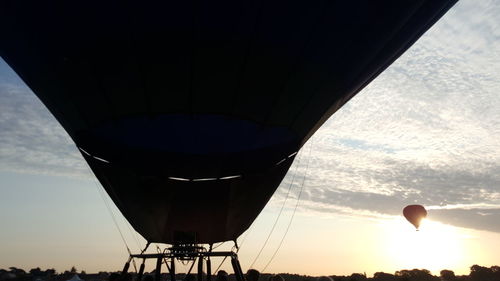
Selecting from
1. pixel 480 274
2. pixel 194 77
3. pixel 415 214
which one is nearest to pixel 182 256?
pixel 194 77

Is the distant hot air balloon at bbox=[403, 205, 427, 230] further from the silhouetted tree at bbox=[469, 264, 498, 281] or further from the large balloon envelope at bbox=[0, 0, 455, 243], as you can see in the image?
the silhouetted tree at bbox=[469, 264, 498, 281]

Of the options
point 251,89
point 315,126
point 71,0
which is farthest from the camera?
point 315,126

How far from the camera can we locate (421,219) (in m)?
23.3

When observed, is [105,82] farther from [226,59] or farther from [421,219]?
[421,219]

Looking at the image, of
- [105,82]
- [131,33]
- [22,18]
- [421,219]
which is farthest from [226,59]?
[421,219]

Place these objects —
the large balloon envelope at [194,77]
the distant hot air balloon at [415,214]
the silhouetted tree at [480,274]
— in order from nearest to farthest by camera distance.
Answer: the large balloon envelope at [194,77]
the distant hot air balloon at [415,214]
the silhouetted tree at [480,274]

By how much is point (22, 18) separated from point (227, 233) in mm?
7730

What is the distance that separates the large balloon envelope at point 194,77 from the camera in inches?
294

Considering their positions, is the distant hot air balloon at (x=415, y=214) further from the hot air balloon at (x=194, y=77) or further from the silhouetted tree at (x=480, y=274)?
the silhouetted tree at (x=480, y=274)

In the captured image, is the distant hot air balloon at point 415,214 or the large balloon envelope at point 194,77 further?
the distant hot air balloon at point 415,214

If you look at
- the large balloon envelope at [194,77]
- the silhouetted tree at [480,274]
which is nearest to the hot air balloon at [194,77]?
the large balloon envelope at [194,77]

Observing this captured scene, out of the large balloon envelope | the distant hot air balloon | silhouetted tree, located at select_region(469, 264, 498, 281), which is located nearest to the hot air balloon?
the large balloon envelope

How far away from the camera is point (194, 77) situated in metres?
8.06

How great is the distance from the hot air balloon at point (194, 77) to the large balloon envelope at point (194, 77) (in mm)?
25
